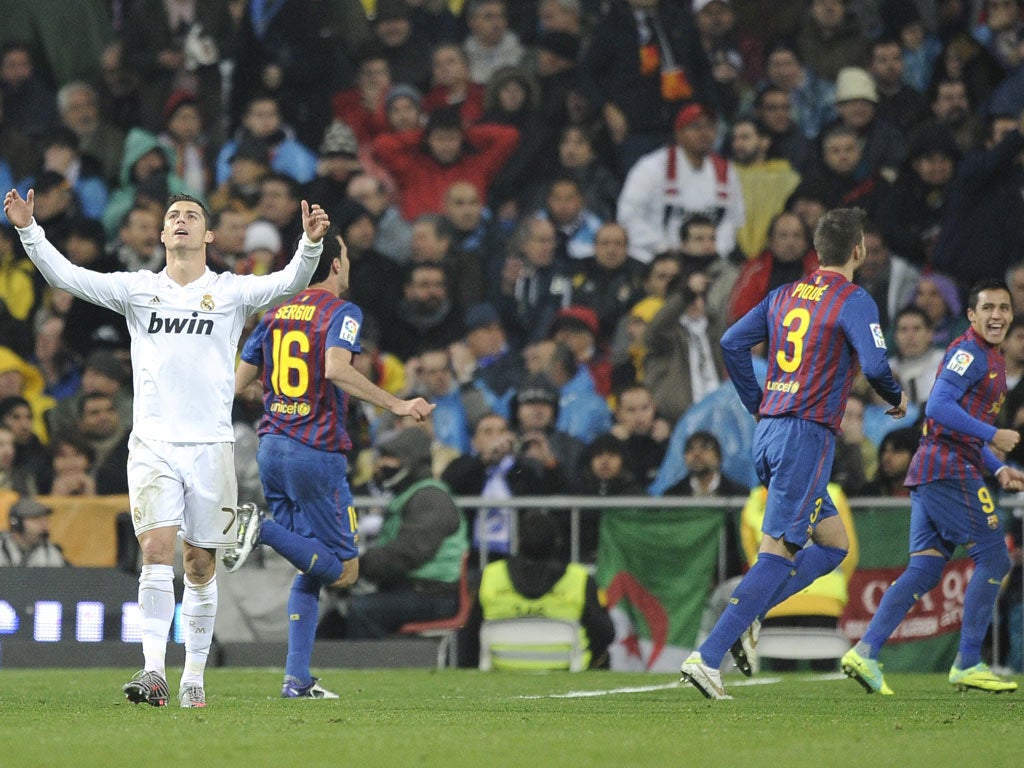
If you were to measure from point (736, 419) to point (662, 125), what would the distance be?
4.03 m

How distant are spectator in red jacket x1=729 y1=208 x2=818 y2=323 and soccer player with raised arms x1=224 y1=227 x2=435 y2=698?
6.40 metres

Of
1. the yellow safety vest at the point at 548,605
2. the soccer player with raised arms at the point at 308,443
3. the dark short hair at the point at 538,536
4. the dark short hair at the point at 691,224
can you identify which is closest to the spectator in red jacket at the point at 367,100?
the dark short hair at the point at 691,224

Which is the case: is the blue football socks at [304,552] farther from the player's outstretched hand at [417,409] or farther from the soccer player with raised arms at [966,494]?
the soccer player with raised arms at [966,494]

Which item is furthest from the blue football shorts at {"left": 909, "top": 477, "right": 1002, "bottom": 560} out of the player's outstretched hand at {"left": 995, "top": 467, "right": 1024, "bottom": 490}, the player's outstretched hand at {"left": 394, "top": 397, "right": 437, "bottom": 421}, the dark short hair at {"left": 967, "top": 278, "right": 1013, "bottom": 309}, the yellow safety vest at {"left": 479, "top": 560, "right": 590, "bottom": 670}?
the yellow safety vest at {"left": 479, "top": 560, "right": 590, "bottom": 670}

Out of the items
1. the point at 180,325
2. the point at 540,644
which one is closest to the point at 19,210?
the point at 180,325

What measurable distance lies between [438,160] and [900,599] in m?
8.65

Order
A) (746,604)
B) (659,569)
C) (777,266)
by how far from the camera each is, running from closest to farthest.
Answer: (746,604), (659,569), (777,266)

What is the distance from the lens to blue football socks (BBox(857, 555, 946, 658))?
950 cm

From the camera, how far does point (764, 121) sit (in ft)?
54.5

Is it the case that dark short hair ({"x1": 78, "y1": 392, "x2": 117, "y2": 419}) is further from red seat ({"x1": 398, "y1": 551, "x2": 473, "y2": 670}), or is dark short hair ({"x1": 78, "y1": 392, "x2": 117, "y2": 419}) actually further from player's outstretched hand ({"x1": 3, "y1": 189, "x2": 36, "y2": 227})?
player's outstretched hand ({"x1": 3, "y1": 189, "x2": 36, "y2": 227})

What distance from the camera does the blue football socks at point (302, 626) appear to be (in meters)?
9.23

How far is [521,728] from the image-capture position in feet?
23.3

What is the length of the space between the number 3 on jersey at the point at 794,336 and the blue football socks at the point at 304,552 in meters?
2.57

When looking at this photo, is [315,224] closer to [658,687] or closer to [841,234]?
[841,234]
